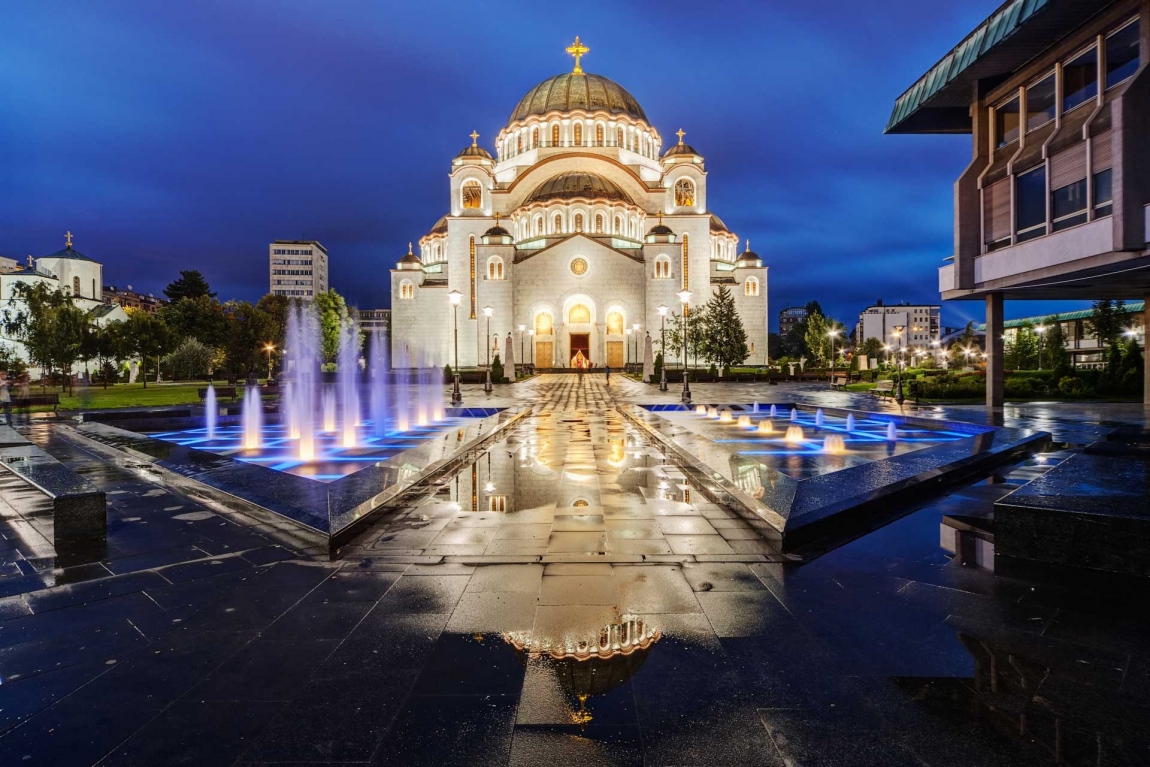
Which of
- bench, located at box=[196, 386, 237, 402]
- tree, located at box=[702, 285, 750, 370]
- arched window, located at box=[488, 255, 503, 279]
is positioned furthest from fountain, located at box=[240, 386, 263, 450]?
arched window, located at box=[488, 255, 503, 279]

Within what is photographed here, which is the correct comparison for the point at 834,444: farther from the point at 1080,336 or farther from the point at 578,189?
the point at 1080,336

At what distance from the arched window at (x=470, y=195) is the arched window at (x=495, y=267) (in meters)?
7.27

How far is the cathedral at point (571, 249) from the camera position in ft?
185

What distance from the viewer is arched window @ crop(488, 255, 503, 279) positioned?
2215 inches

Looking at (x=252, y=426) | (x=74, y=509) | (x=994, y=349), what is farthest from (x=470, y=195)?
(x=74, y=509)

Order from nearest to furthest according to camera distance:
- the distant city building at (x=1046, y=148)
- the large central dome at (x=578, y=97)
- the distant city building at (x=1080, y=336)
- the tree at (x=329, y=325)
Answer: the distant city building at (x=1046, y=148) → the distant city building at (x=1080, y=336) → the large central dome at (x=578, y=97) → the tree at (x=329, y=325)

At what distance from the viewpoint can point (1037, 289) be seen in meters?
18.5

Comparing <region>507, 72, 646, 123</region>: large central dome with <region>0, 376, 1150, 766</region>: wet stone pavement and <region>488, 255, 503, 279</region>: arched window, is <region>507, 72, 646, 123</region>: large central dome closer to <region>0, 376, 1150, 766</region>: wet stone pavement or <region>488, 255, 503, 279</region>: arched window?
<region>488, 255, 503, 279</region>: arched window

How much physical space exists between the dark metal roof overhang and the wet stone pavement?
15.1 meters

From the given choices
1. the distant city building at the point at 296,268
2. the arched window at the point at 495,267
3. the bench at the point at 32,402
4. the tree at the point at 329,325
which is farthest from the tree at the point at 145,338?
the distant city building at the point at 296,268

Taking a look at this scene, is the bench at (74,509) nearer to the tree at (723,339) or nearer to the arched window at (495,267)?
the tree at (723,339)

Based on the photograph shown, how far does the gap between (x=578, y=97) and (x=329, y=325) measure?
36.0 meters

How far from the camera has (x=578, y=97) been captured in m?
62.2

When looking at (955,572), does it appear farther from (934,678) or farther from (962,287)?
(962,287)
